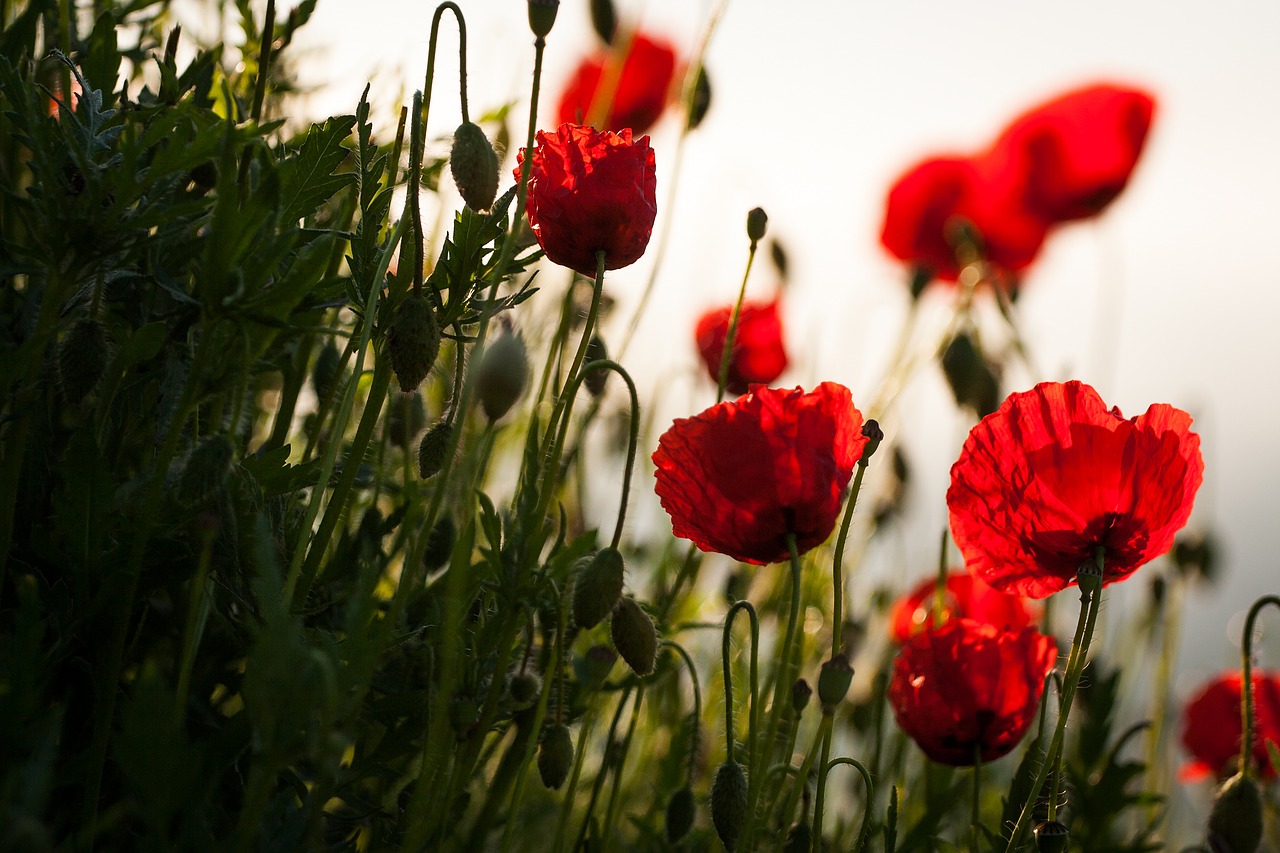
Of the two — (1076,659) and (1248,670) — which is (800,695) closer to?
(1076,659)

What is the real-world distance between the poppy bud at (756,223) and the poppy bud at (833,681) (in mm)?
351

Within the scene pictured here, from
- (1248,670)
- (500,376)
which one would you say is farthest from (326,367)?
(1248,670)

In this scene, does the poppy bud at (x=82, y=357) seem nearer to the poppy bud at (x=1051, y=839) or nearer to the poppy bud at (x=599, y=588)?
the poppy bud at (x=599, y=588)

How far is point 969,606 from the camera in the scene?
49.6 inches

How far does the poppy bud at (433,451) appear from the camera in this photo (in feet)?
2.43

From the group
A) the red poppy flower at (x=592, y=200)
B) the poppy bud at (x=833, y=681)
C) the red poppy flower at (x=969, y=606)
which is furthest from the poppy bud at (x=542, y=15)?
the red poppy flower at (x=969, y=606)

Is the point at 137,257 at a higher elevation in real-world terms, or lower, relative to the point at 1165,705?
lower

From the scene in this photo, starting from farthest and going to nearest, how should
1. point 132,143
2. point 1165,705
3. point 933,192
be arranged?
point 933,192
point 1165,705
point 132,143

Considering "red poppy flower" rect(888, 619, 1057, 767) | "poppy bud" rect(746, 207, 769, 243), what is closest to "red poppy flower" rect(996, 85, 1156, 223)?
"poppy bud" rect(746, 207, 769, 243)

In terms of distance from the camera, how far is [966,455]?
0.75 metres

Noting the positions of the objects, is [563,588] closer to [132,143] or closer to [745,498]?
[745,498]

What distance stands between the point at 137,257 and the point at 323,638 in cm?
27

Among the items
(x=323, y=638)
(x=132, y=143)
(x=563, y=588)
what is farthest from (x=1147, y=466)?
(x=132, y=143)

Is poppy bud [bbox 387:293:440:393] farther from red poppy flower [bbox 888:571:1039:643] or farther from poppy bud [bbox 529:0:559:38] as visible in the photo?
red poppy flower [bbox 888:571:1039:643]
